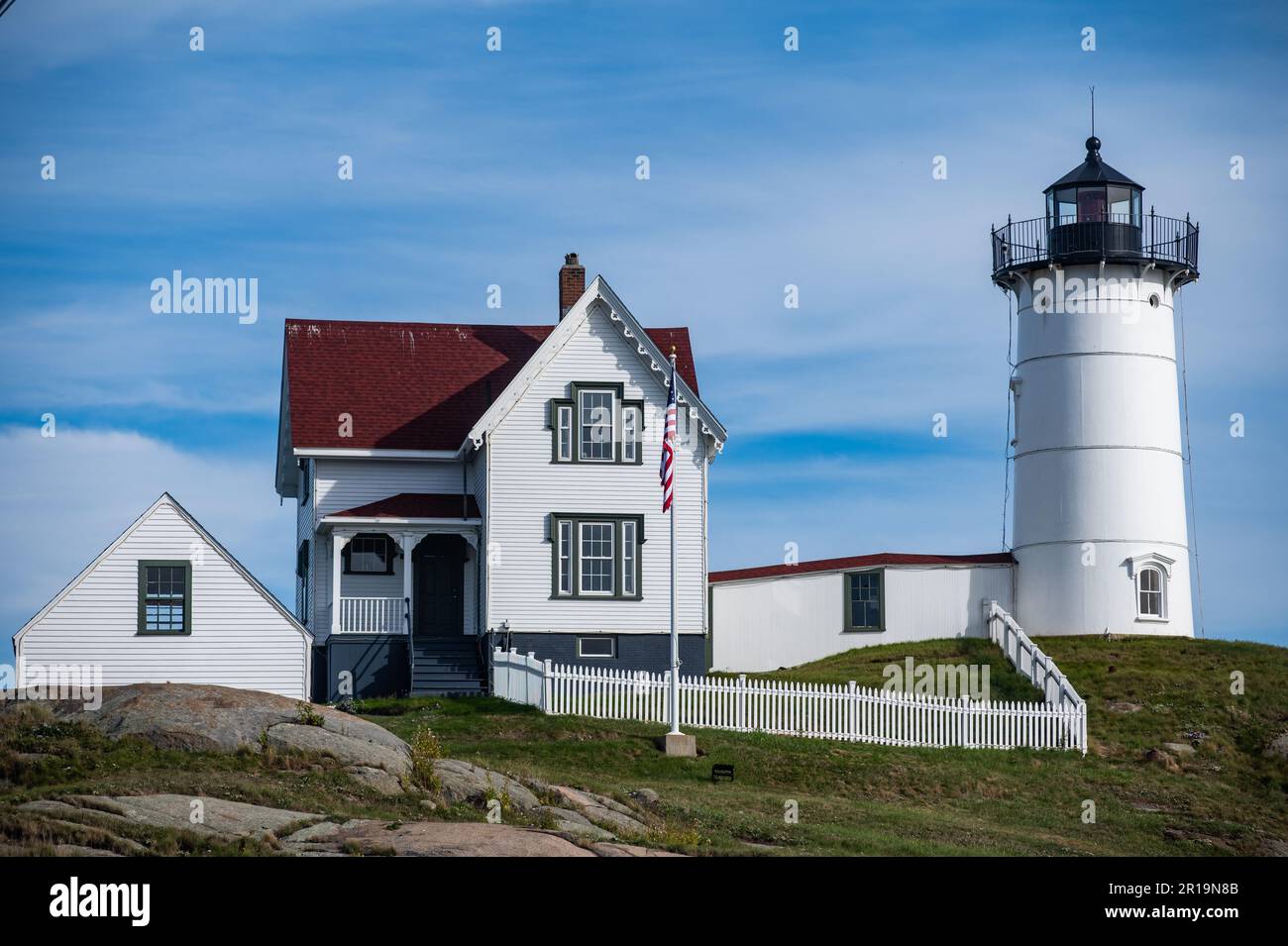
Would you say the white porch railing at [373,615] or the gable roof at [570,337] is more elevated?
the gable roof at [570,337]

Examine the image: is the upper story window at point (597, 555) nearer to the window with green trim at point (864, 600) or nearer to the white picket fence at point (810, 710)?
the white picket fence at point (810, 710)

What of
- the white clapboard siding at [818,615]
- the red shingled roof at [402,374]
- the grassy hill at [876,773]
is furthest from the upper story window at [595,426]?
the grassy hill at [876,773]

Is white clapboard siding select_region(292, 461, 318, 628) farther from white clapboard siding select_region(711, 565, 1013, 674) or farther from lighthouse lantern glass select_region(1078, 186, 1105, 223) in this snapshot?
lighthouse lantern glass select_region(1078, 186, 1105, 223)

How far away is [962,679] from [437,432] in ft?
42.4

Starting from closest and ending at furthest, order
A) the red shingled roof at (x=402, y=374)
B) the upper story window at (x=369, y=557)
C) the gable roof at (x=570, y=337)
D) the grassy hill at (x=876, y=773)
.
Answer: the grassy hill at (x=876, y=773) < the gable roof at (x=570, y=337) < the upper story window at (x=369, y=557) < the red shingled roof at (x=402, y=374)

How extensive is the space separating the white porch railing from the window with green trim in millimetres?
10815

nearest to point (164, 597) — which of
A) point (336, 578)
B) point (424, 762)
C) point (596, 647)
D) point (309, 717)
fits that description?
point (336, 578)

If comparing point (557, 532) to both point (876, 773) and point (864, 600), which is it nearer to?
point (864, 600)

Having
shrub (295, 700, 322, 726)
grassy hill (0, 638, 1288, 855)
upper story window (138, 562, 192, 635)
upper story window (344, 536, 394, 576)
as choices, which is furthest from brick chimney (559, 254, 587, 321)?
shrub (295, 700, 322, 726)

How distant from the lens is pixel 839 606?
43969 mm

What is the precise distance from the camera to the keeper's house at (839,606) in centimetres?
4338

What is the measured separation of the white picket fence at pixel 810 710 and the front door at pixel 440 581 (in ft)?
20.0

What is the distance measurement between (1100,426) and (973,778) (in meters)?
15.5

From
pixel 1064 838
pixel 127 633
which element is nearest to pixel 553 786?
pixel 1064 838
